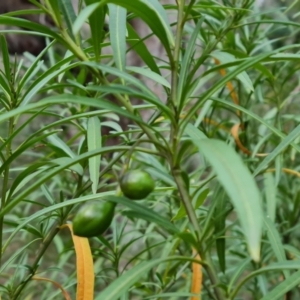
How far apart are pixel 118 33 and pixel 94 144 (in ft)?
0.49

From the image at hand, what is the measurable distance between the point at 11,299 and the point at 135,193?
394mm

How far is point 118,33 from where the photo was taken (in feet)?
1.43

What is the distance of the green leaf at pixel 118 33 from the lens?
17.1 inches

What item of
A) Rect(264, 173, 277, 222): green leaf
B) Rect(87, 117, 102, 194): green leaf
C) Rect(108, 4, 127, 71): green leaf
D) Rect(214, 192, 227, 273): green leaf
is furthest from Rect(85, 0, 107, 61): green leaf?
Rect(264, 173, 277, 222): green leaf

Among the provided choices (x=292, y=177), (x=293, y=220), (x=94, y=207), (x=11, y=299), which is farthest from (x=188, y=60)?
(x=292, y=177)

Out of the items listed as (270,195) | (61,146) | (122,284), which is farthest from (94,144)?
(270,195)

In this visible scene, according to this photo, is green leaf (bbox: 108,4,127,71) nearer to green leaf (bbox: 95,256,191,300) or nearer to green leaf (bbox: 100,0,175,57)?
green leaf (bbox: 100,0,175,57)

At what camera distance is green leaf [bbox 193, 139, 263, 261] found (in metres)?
0.24

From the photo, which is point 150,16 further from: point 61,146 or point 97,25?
point 61,146

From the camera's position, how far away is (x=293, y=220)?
3.59 feet

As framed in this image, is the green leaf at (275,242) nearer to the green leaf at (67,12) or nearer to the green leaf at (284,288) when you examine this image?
the green leaf at (284,288)

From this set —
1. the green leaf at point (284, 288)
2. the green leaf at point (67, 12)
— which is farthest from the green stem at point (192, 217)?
the green leaf at point (67, 12)

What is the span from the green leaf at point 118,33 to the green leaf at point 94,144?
0.38 ft

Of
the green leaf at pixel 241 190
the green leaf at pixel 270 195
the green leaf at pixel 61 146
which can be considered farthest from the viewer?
the green leaf at pixel 270 195
